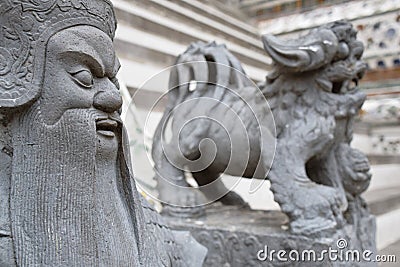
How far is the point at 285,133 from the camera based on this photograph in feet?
3.61

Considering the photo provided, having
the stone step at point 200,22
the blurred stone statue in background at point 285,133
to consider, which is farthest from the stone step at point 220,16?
the blurred stone statue in background at point 285,133

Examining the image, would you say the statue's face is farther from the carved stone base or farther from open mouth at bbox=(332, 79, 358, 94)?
open mouth at bbox=(332, 79, 358, 94)

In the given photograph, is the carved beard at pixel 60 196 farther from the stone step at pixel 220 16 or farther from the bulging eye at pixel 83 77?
the stone step at pixel 220 16

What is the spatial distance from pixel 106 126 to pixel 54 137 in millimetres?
72

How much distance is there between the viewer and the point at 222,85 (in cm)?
124

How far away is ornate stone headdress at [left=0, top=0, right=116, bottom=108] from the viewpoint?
1.73 ft

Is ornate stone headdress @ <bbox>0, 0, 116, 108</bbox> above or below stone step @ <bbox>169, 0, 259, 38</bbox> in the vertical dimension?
below

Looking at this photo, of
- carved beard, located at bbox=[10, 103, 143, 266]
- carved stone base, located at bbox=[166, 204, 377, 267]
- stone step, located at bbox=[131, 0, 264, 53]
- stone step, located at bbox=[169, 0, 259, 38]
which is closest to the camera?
carved beard, located at bbox=[10, 103, 143, 266]

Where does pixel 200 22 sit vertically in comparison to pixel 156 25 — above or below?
above

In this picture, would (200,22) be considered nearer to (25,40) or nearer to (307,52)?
(307,52)

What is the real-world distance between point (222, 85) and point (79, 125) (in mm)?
744

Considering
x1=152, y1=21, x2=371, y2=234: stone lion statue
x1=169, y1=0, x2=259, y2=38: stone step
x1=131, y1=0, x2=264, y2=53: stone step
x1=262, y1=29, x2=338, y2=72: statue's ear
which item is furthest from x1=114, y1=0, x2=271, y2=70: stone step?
x1=262, y1=29, x2=338, y2=72: statue's ear

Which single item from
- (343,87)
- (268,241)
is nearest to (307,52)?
(343,87)

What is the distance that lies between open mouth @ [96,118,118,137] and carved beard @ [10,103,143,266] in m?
0.01
